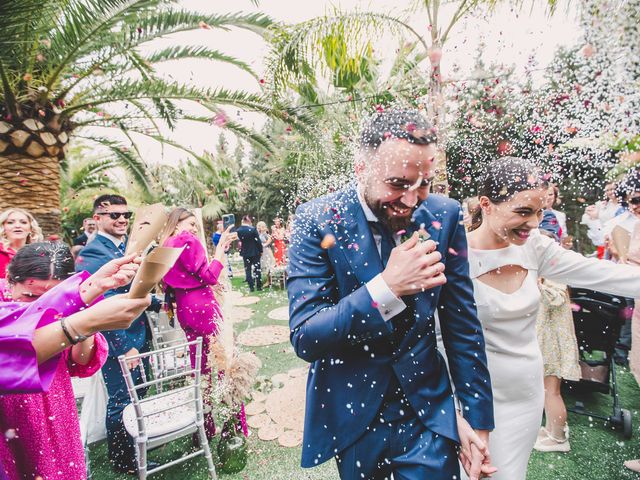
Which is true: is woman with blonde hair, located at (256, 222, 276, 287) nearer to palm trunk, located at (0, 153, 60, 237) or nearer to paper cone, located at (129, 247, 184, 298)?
palm trunk, located at (0, 153, 60, 237)

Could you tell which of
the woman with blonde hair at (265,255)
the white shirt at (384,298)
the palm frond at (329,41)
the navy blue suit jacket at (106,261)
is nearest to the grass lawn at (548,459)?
the navy blue suit jacket at (106,261)

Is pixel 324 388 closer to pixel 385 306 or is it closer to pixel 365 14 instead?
pixel 385 306

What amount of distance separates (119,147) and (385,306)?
23.6 feet

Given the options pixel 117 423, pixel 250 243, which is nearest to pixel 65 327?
pixel 117 423

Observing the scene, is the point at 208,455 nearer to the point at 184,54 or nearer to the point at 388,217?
the point at 388,217

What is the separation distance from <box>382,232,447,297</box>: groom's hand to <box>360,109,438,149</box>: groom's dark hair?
1.20ft

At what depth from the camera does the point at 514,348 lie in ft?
6.46

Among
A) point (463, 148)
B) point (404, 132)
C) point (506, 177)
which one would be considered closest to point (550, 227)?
point (506, 177)

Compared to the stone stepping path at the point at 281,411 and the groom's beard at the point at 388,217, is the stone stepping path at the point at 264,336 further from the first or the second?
the groom's beard at the point at 388,217

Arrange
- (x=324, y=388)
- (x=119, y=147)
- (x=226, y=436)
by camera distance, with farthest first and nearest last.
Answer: (x=119, y=147), (x=226, y=436), (x=324, y=388)

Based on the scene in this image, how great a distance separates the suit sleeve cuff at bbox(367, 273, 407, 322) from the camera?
117 cm

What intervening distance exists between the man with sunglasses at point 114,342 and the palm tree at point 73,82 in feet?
6.46

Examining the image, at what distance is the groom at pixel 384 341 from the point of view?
132cm

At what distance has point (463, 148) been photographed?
13.2m
